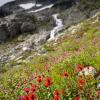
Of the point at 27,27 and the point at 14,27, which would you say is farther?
the point at 14,27

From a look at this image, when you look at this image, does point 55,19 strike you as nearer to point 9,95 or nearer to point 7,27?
point 7,27

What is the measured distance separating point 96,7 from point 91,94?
130 meters

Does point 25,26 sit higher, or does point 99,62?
point 99,62

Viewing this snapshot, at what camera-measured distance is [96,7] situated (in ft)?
441

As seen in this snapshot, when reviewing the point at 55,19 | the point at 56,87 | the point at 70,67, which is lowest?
the point at 55,19

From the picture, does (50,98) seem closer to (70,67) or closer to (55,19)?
(70,67)

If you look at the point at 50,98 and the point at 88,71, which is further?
the point at 88,71

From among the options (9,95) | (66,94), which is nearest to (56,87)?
(66,94)

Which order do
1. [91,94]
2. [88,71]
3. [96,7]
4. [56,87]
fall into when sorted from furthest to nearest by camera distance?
[96,7] < [88,71] < [56,87] < [91,94]

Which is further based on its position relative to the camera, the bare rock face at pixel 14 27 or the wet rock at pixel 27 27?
the bare rock face at pixel 14 27

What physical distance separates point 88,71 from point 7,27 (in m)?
109

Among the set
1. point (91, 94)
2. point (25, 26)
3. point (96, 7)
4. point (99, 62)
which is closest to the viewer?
point (91, 94)

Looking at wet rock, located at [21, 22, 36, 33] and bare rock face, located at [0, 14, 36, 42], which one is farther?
bare rock face, located at [0, 14, 36, 42]

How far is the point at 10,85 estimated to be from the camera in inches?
370
